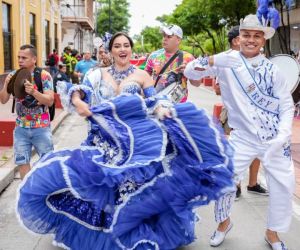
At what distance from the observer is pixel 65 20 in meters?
37.9

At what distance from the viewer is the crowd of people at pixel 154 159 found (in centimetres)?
331

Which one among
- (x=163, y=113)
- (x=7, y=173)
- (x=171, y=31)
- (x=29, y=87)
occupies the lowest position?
(x=7, y=173)

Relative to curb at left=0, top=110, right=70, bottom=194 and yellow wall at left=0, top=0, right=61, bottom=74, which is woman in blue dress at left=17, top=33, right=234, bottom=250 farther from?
yellow wall at left=0, top=0, right=61, bottom=74

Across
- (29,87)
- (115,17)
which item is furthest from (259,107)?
(115,17)

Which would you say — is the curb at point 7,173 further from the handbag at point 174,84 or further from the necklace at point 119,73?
the necklace at point 119,73

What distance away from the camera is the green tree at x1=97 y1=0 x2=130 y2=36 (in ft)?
246

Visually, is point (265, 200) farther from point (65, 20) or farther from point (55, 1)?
point (65, 20)

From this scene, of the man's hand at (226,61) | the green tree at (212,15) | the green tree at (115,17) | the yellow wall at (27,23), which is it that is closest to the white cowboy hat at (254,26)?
the man's hand at (226,61)

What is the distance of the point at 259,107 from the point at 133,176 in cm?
122

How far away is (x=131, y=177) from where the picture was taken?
10.7 feet

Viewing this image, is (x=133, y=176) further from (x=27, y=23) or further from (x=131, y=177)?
(x=27, y=23)

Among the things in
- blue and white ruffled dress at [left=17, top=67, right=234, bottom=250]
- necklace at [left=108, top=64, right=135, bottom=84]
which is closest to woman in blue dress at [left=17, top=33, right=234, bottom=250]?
blue and white ruffled dress at [left=17, top=67, right=234, bottom=250]

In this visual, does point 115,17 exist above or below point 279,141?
above

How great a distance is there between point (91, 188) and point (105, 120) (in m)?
0.48
